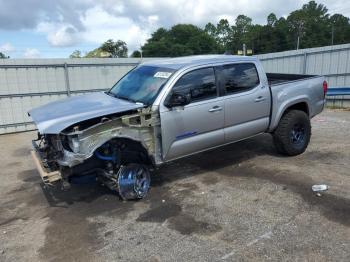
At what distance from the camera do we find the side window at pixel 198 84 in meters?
5.22

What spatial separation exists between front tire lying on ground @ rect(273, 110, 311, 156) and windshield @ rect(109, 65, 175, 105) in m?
2.54

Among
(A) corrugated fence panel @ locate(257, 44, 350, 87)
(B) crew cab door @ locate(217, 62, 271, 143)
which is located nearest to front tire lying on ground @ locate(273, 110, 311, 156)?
(B) crew cab door @ locate(217, 62, 271, 143)

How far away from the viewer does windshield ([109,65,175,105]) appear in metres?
5.17

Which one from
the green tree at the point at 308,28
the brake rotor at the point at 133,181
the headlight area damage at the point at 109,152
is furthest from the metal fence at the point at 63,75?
the green tree at the point at 308,28

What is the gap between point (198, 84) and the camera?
5.39 m

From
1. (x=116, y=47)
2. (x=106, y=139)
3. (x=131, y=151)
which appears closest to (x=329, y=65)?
(x=131, y=151)

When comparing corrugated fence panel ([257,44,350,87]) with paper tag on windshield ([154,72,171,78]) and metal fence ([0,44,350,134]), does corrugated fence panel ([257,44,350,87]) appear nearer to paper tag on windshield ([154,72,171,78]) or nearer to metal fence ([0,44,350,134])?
metal fence ([0,44,350,134])

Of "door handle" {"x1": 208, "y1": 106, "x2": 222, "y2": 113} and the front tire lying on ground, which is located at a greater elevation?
"door handle" {"x1": 208, "y1": 106, "x2": 222, "y2": 113}

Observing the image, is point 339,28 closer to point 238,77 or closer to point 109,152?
point 238,77

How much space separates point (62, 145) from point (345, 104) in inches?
466

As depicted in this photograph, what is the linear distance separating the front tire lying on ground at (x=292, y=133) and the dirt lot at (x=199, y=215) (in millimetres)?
198

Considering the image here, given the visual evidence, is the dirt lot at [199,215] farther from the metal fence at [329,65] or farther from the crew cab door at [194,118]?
the metal fence at [329,65]

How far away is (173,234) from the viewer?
13.5 ft

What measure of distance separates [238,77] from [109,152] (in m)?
2.53
